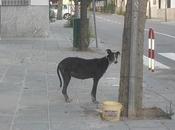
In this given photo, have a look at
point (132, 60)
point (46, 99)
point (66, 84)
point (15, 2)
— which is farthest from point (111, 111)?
point (15, 2)

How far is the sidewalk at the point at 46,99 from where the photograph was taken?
28.7 ft

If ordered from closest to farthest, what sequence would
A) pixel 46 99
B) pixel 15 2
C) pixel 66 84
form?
1. pixel 66 84
2. pixel 46 99
3. pixel 15 2

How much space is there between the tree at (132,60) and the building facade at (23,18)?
18.5 meters

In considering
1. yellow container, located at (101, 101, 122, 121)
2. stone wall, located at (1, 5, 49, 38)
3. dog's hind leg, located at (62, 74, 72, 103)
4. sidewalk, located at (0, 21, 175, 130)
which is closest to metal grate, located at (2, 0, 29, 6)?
stone wall, located at (1, 5, 49, 38)

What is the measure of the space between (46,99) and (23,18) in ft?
55.5

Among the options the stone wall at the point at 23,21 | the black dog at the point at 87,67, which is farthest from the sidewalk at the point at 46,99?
the stone wall at the point at 23,21

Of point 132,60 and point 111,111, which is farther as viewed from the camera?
point 132,60

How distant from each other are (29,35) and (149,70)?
41.1 feet

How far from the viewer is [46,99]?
11.0m

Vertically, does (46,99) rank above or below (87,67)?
below

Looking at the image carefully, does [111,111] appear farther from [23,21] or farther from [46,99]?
[23,21]

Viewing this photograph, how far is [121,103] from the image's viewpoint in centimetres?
934

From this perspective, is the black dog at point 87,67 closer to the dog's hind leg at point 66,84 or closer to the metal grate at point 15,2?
the dog's hind leg at point 66,84

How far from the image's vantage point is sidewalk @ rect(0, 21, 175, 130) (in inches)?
345
